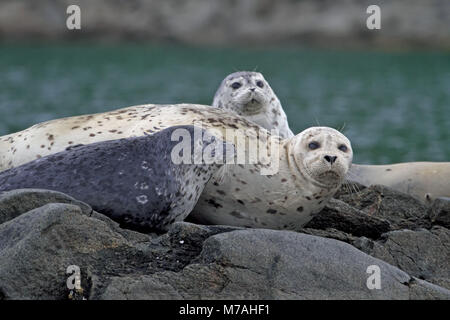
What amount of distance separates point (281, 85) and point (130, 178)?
79.0 ft

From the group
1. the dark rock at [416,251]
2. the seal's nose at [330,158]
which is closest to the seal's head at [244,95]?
the seal's nose at [330,158]

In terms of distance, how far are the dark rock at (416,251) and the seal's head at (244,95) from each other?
2239 millimetres

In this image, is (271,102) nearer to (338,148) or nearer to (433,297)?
(338,148)

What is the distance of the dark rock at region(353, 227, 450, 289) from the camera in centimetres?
507

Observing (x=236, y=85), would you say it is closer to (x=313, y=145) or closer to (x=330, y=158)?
(x=313, y=145)

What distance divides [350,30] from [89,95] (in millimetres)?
14189

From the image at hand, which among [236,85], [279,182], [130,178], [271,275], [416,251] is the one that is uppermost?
[236,85]

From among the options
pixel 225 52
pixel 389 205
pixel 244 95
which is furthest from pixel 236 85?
pixel 225 52

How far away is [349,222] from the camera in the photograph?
5.70 meters

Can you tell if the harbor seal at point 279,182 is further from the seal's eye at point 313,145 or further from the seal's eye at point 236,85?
the seal's eye at point 236,85

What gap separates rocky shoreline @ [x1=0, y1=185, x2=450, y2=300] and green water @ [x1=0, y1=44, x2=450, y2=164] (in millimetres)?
9651

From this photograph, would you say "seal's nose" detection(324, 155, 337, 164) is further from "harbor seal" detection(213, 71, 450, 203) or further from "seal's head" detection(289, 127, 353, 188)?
"harbor seal" detection(213, 71, 450, 203)

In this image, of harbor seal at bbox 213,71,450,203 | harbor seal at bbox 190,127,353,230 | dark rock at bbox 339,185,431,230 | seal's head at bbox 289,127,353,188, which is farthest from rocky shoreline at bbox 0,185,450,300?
harbor seal at bbox 213,71,450,203

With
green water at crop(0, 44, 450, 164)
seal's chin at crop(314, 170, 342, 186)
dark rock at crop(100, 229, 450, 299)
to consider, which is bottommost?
green water at crop(0, 44, 450, 164)
